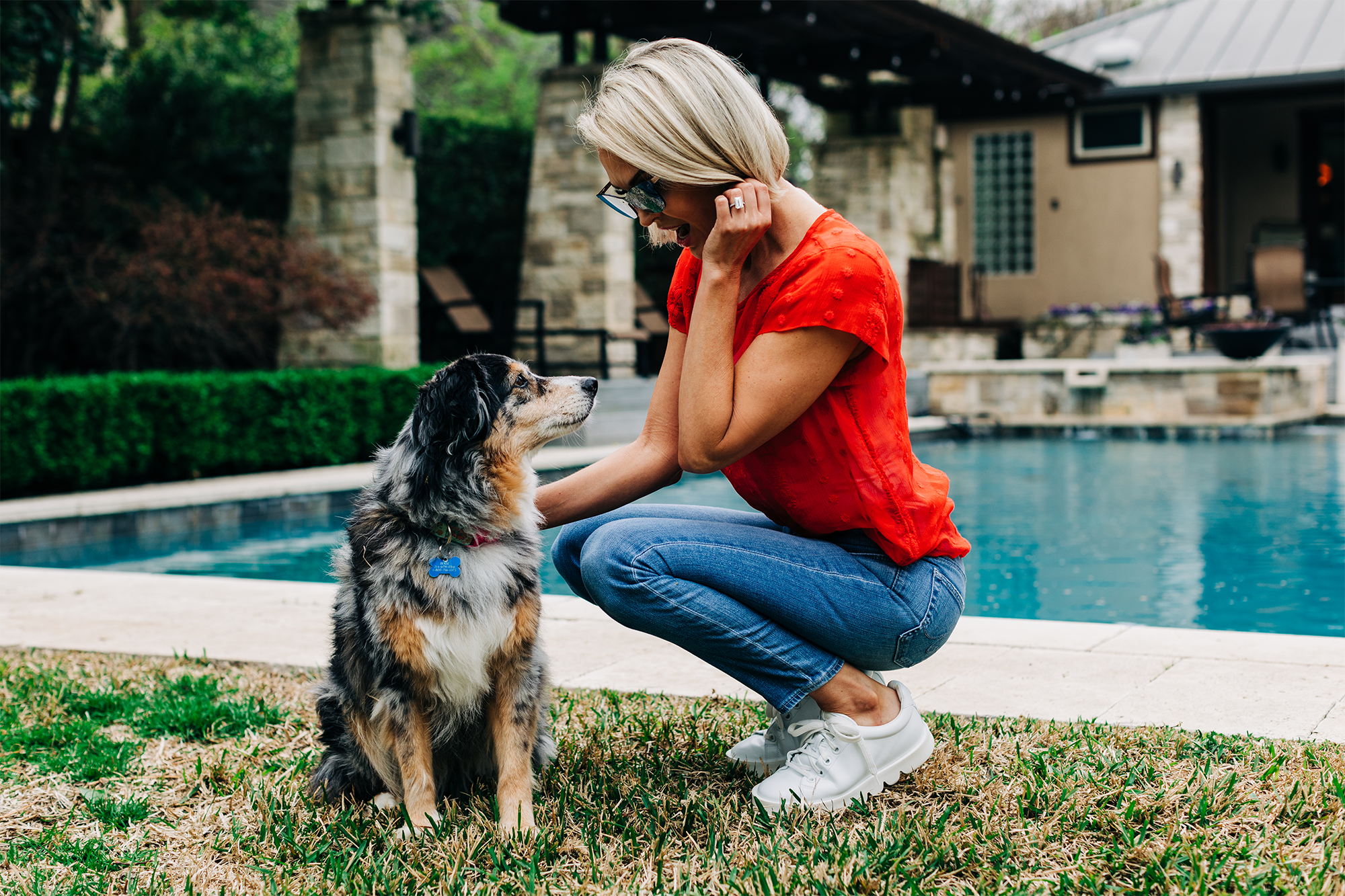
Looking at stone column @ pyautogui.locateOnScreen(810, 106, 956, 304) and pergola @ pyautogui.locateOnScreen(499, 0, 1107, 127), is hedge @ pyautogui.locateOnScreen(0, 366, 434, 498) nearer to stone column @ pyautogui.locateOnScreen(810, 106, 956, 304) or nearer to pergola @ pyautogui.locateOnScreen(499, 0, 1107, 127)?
pergola @ pyautogui.locateOnScreen(499, 0, 1107, 127)

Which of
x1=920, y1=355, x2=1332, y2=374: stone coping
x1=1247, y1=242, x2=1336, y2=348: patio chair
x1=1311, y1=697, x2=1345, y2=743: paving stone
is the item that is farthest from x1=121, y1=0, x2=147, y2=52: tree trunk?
x1=1311, y1=697, x2=1345, y2=743: paving stone

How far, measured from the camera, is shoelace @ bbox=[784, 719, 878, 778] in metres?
2.78

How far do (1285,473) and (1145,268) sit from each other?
11150mm

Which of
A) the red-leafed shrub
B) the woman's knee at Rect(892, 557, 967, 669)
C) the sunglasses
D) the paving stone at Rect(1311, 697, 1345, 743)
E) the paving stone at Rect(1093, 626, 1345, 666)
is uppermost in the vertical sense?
the red-leafed shrub

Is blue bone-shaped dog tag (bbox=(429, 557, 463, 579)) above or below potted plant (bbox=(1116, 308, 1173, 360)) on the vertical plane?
below

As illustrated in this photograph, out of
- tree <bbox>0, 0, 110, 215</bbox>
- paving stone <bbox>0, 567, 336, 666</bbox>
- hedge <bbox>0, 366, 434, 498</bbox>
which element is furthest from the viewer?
tree <bbox>0, 0, 110, 215</bbox>

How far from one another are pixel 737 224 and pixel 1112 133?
65.4 ft

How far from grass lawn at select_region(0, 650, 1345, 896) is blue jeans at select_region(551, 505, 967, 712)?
347 millimetres

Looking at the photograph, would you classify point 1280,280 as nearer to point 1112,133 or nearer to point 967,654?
point 1112,133

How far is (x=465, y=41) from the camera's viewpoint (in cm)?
2689

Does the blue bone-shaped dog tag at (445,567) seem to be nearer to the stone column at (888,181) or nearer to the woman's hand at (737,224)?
the woman's hand at (737,224)

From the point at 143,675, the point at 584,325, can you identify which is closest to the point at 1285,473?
the point at 584,325

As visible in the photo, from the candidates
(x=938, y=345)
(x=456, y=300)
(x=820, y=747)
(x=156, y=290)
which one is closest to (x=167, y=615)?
(x=820, y=747)

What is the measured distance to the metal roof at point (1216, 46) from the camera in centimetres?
1916
